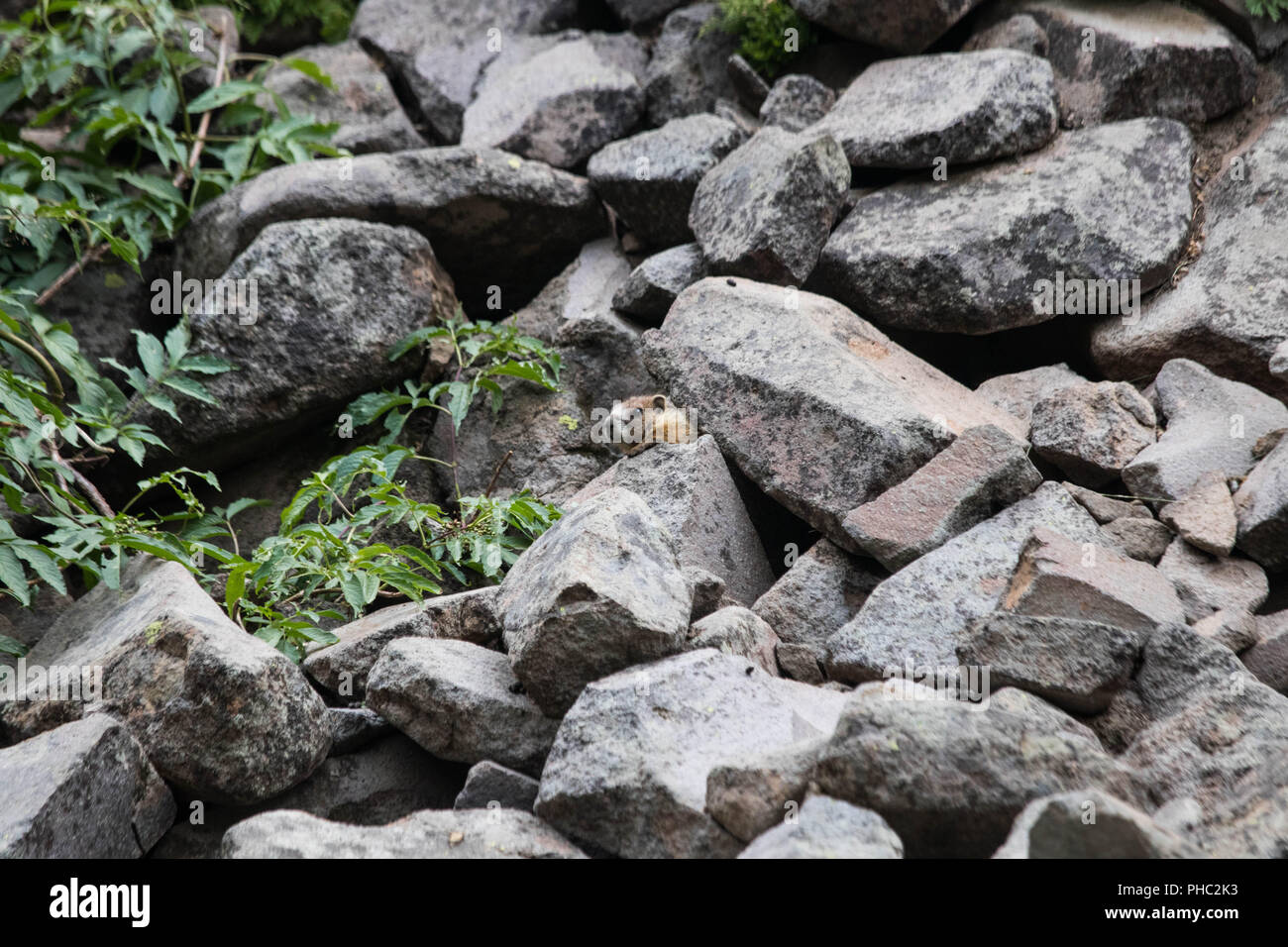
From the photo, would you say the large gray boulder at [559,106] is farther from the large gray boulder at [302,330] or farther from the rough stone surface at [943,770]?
the rough stone surface at [943,770]

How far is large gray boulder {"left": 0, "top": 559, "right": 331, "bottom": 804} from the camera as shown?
10.7 feet

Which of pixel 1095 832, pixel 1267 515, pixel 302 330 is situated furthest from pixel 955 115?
pixel 1095 832

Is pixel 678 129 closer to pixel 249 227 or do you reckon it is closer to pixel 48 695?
pixel 249 227

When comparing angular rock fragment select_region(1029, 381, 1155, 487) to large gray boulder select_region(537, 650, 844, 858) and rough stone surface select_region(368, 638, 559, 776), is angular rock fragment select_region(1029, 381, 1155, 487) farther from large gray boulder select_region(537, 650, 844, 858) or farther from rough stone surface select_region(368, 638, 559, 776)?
rough stone surface select_region(368, 638, 559, 776)

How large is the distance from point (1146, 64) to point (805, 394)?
2721 millimetres

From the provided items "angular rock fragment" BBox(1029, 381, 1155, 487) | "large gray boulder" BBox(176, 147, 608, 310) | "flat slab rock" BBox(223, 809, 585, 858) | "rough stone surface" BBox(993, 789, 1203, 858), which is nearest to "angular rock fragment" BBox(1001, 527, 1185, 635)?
"angular rock fragment" BBox(1029, 381, 1155, 487)

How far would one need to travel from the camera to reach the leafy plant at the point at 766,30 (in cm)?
638

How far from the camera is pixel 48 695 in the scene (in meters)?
3.57

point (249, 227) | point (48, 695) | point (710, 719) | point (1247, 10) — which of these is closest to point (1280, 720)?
point (710, 719)

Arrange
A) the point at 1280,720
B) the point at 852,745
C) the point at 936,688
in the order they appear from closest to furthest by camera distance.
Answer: the point at 852,745 < the point at 1280,720 < the point at 936,688

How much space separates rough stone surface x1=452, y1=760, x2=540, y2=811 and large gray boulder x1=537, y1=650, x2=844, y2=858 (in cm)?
22

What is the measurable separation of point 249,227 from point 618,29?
3177mm

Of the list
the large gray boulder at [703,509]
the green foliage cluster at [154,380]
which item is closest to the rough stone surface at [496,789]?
the green foliage cluster at [154,380]

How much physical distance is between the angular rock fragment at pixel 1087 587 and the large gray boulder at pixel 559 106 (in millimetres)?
3992
